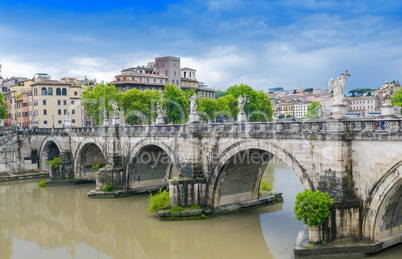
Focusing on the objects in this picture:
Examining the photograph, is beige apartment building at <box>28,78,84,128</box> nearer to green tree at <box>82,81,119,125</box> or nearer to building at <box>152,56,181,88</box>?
green tree at <box>82,81,119,125</box>

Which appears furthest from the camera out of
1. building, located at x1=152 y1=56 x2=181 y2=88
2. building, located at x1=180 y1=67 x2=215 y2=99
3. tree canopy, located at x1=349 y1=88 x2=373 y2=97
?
tree canopy, located at x1=349 y1=88 x2=373 y2=97

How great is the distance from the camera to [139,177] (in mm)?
34250

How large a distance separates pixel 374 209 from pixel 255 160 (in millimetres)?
9508

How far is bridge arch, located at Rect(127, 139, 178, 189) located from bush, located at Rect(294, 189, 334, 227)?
657 inches

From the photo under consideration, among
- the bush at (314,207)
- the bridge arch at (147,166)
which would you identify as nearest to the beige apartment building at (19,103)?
the bridge arch at (147,166)

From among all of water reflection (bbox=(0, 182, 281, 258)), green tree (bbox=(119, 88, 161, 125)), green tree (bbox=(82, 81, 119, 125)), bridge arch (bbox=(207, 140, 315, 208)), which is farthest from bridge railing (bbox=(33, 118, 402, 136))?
green tree (bbox=(82, 81, 119, 125))

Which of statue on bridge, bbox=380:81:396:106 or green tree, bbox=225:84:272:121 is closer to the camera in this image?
statue on bridge, bbox=380:81:396:106

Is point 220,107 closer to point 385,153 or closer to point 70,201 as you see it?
point 70,201

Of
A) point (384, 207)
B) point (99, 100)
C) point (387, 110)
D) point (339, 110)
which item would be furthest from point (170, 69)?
point (384, 207)

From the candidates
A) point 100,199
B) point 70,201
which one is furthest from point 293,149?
point 70,201

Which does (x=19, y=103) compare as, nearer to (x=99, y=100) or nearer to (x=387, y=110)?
(x=99, y=100)

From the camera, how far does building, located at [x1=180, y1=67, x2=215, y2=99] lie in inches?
3555

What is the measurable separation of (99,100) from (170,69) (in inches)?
1328

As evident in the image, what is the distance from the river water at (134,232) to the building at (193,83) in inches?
2357
